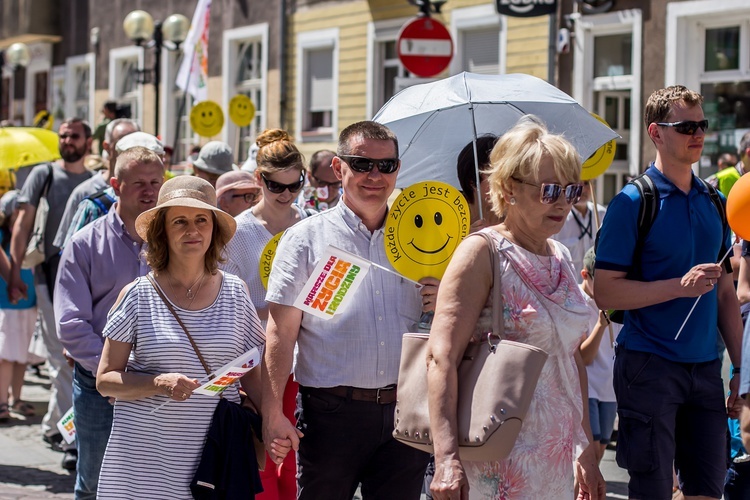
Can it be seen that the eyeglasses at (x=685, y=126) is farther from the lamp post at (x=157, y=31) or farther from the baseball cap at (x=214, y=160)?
the lamp post at (x=157, y=31)

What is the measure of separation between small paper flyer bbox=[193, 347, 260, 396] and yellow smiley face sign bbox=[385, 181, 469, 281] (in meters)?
0.63

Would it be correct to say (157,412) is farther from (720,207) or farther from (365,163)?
(720,207)

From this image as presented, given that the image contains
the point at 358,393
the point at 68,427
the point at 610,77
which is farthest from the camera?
the point at 610,77

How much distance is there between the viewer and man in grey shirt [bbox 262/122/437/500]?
451 cm

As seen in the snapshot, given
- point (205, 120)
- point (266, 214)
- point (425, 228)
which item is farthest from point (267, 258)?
point (205, 120)

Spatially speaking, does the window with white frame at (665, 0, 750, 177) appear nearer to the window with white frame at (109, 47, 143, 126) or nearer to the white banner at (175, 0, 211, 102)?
the white banner at (175, 0, 211, 102)

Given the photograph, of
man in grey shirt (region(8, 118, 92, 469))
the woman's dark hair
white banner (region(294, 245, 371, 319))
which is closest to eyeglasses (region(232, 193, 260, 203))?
man in grey shirt (region(8, 118, 92, 469))

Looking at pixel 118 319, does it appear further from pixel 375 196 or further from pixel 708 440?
pixel 708 440

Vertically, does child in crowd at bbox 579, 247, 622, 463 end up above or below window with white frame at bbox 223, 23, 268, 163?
below

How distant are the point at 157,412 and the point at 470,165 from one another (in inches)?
68.3

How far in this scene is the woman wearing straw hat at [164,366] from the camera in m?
4.38

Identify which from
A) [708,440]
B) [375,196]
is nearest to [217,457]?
[375,196]

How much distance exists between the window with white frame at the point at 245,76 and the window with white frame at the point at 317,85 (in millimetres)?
1236

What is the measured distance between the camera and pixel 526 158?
3.79 meters
